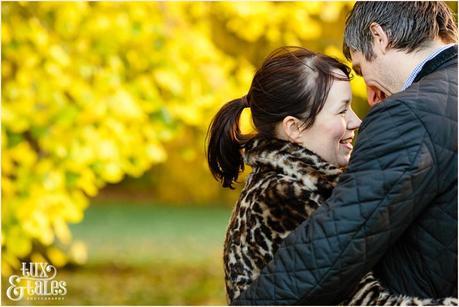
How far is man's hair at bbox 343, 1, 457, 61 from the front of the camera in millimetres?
2443

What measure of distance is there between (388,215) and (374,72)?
22.8 inches

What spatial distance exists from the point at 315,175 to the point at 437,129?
383 mm

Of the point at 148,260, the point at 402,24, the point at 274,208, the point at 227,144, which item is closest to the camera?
the point at 274,208

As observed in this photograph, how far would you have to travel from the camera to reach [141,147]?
20.7 ft

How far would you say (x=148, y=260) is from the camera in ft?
46.2

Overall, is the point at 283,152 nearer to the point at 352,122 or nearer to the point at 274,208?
the point at 274,208

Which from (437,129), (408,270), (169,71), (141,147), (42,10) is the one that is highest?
(42,10)

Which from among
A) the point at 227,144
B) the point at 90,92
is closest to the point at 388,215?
the point at 227,144

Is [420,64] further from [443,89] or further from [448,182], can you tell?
[448,182]

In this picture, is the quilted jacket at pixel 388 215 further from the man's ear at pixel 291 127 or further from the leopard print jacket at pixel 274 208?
the man's ear at pixel 291 127

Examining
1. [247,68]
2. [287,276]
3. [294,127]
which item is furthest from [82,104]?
[287,276]

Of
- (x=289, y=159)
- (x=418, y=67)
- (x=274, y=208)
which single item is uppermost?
(x=418, y=67)

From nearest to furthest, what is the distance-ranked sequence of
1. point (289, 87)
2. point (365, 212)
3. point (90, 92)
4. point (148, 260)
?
point (365, 212)
point (289, 87)
point (90, 92)
point (148, 260)

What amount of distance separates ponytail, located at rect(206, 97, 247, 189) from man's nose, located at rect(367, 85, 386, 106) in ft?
1.28
